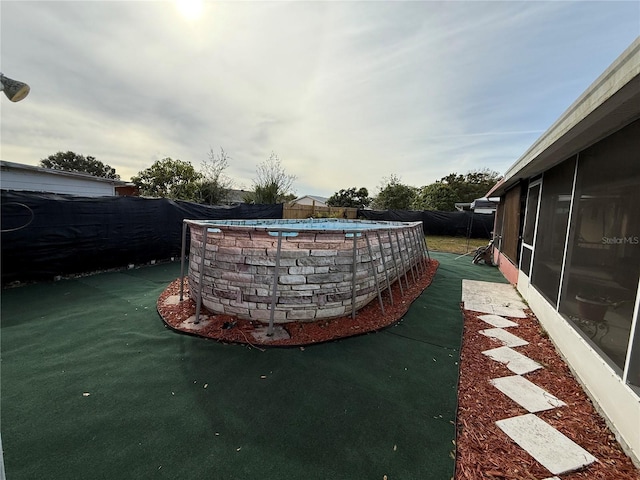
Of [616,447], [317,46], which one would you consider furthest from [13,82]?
[317,46]

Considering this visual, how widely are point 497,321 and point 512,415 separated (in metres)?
1.96

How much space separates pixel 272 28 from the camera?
4.43 meters

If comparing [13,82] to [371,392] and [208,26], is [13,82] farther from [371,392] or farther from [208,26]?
[208,26]

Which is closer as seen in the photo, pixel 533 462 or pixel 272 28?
pixel 533 462

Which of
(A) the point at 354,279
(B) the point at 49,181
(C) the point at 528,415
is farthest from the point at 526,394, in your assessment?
(B) the point at 49,181

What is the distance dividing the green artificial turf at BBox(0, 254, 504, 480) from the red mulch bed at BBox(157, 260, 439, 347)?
10 centimetres

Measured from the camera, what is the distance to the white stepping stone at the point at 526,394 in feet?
6.21

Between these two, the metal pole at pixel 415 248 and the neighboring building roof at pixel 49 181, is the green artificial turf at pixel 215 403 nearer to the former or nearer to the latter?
the metal pole at pixel 415 248

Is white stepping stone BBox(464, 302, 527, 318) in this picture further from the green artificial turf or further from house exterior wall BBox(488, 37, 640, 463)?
the green artificial turf

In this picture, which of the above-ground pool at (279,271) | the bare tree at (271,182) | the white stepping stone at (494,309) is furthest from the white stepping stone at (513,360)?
the bare tree at (271,182)

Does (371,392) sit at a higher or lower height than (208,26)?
lower

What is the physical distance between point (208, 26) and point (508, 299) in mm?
6908

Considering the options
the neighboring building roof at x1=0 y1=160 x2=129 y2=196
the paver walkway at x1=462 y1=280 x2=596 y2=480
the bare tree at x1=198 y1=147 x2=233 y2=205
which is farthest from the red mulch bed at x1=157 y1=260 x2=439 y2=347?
the bare tree at x1=198 y1=147 x2=233 y2=205

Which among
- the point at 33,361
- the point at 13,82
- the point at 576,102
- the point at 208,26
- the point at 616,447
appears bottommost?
the point at 33,361
